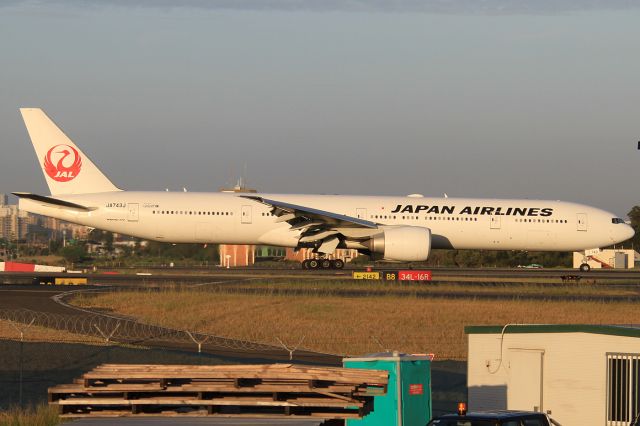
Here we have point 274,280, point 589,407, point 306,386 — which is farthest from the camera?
point 274,280

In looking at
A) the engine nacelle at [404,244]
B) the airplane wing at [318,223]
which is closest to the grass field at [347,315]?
the engine nacelle at [404,244]

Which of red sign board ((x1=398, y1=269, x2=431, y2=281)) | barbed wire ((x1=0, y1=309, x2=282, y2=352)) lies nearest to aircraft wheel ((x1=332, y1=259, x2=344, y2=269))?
red sign board ((x1=398, y1=269, x2=431, y2=281))

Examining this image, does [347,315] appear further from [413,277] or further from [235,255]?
[235,255]

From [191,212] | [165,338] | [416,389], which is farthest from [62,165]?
[416,389]

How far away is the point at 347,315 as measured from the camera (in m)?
35.1

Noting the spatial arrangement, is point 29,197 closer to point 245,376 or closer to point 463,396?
point 463,396

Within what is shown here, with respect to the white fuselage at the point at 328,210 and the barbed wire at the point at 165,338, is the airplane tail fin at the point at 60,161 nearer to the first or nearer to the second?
the white fuselage at the point at 328,210

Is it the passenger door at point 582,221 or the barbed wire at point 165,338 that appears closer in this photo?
the barbed wire at point 165,338

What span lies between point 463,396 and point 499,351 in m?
3.59

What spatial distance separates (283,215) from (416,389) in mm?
34588

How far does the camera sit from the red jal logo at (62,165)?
2052 inches

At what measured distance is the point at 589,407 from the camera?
55.4ft

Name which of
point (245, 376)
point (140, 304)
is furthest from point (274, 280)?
point (245, 376)

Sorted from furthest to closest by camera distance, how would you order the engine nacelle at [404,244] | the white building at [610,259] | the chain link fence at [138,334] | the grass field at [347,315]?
the white building at [610,259]
the engine nacelle at [404,244]
the grass field at [347,315]
the chain link fence at [138,334]
